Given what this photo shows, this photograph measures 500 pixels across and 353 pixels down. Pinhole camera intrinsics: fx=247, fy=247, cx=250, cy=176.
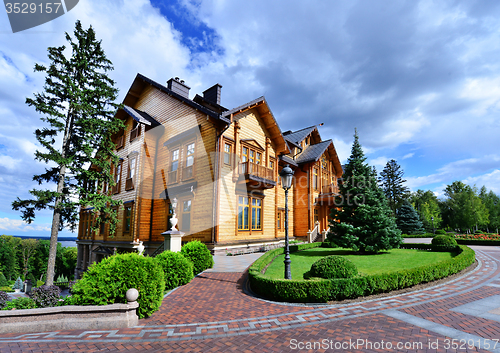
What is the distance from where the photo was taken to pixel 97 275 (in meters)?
6.68

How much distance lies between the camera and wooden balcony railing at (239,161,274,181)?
18562 mm

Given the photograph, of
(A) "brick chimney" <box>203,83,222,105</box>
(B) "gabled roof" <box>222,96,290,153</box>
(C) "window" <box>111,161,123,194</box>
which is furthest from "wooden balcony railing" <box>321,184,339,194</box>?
(C) "window" <box>111,161,123,194</box>

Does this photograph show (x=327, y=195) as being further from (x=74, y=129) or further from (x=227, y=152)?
(x=74, y=129)

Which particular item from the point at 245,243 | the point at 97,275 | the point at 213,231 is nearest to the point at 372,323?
the point at 97,275

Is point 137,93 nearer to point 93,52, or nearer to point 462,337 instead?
point 93,52

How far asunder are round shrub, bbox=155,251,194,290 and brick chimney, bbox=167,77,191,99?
17095 mm

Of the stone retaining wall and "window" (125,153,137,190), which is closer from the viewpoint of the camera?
the stone retaining wall

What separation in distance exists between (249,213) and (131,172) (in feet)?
38.1

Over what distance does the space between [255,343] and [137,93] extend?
26748 millimetres

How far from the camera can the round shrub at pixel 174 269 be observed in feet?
33.1

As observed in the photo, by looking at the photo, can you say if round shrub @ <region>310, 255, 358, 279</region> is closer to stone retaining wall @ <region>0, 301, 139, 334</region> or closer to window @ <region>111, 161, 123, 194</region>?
stone retaining wall @ <region>0, 301, 139, 334</region>

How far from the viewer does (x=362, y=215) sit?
17516mm

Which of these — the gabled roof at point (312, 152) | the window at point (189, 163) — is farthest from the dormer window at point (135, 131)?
the gabled roof at point (312, 152)

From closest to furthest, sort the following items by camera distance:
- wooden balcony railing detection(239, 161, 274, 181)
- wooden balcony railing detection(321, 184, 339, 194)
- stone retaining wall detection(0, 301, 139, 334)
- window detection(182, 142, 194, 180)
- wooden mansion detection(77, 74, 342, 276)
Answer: stone retaining wall detection(0, 301, 139, 334) → wooden mansion detection(77, 74, 342, 276) → wooden balcony railing detection(239, 161, 274, 181) → window detection(182, 142, 194, 180) → wooden balcony railing detection(321, 184, 339, 194)
